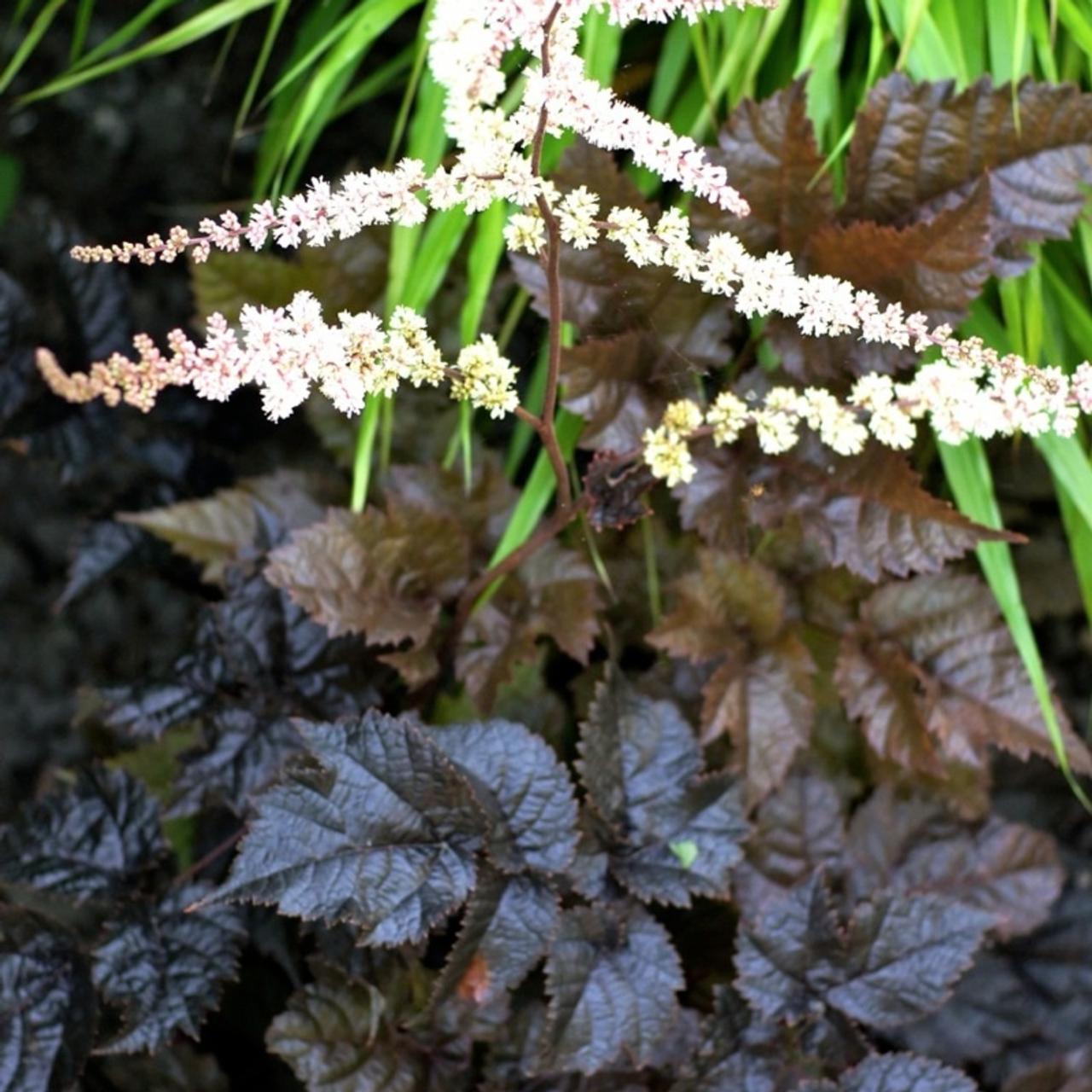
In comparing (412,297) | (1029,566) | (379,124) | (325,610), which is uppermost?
(379,124)

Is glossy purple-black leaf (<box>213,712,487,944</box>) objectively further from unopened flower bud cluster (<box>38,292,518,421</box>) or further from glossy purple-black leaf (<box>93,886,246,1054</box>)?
unopened flower bud cluster (<box>38,292,518,421</box>)

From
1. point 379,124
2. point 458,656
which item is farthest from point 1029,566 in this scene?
point 379,124

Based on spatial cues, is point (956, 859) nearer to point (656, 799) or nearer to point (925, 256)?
point (656, 799)

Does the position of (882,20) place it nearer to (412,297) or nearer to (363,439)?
(412,297)

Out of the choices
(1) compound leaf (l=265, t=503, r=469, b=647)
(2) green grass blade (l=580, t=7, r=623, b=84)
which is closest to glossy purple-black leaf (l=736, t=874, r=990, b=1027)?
(1) compound leaf (l=265, t=503, r=469, b=647)

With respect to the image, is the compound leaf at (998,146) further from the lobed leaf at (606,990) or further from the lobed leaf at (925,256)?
the lobed leaf at (606,990)

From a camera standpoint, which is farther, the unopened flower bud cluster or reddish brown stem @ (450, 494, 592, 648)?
reddish brown stem @ (450, 494, 592, 648)
